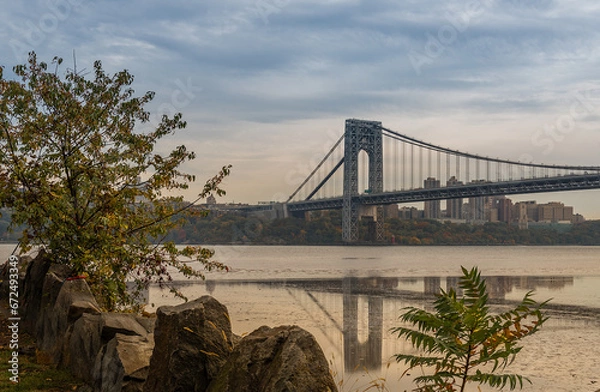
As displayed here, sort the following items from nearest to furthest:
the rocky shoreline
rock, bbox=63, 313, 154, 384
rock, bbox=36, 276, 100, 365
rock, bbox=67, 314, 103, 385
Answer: the rocky shoreline, rock, bbox=63, 313, 154, 384, rock, bbox=67, 314, 103, 385, rock, bbox=36, 276, 100, 365

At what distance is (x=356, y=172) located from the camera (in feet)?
310

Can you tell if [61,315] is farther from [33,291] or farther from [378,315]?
[378,315]

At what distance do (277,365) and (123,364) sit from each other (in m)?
2.24

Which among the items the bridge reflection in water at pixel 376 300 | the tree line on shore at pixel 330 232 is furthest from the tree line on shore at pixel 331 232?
the bridge reflection in water at pixel 376 300

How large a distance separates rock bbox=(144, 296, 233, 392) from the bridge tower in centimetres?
8173

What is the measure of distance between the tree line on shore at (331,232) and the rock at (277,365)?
88.7m

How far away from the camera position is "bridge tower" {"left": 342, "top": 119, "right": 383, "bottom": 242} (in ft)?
291

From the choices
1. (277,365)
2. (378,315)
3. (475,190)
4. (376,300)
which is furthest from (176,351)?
(475,190)

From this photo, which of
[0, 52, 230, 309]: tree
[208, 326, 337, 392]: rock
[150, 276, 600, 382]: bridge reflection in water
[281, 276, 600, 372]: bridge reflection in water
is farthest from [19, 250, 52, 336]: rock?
[208, 326, 337, 392]: rock

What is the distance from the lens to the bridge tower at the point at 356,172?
291 feet

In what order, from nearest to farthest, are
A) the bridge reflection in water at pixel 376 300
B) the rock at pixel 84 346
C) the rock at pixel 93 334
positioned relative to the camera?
the rock at pixel 93 334 < the rock at pixel 84 346 < the bridge reflection in water at pixel 376 300

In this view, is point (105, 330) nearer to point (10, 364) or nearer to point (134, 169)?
point (10, 364)

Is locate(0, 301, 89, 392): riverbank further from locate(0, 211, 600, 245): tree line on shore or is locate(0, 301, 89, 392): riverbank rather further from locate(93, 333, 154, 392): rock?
locate(0, 211, 600, 245): tree line on shore

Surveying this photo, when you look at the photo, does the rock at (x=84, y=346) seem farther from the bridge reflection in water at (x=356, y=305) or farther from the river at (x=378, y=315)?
the bridge reflection in water at (x=356, y=305)
